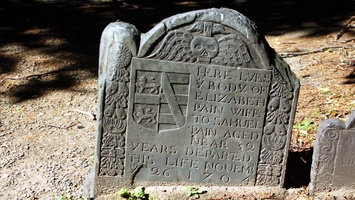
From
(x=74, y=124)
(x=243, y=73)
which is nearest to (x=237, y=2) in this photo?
(x=74, y=124)

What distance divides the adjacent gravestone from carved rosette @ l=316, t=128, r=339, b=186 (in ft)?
1.09

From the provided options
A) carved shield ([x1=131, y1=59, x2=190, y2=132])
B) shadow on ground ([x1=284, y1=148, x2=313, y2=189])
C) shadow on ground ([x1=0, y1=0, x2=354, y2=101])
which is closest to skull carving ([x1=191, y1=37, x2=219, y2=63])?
carved shield ([x1=131, y1=59, x2=190, y2=132])

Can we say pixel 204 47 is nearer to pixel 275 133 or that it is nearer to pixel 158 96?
pixel 158 96

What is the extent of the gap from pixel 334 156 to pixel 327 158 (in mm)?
66

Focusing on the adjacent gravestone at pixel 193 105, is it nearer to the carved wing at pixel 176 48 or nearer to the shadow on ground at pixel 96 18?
the carved wing at pixel 176 48

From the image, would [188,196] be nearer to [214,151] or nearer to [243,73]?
[214,151]

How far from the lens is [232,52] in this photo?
12.3 feet

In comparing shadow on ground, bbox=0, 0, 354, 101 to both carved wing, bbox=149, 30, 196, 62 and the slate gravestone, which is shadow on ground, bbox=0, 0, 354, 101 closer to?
carved wing, bbox=149, 30, 196, 62

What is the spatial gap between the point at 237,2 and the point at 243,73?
7.50m

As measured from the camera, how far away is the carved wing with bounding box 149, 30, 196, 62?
12.2 feet

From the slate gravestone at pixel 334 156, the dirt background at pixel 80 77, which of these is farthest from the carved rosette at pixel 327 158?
the dirt background at pixel 80 77

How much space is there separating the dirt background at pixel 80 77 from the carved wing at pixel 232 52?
1247mm

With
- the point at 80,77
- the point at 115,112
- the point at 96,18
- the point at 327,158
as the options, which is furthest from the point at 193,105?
the point at 96,18

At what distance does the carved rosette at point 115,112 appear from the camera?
3.74 metres
